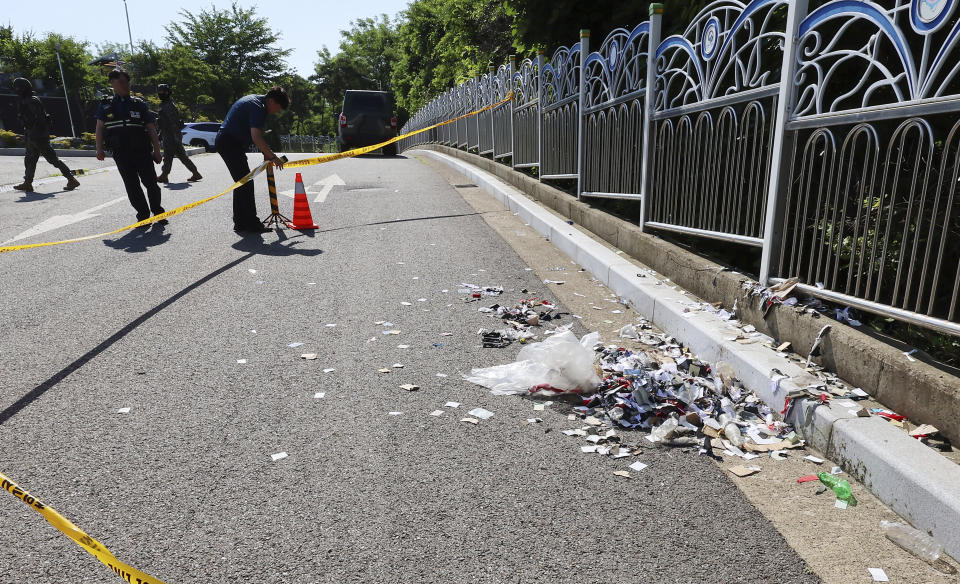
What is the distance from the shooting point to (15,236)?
7594mm

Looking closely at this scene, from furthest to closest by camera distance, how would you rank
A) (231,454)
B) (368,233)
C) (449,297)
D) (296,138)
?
1. (296,138)
2. (368,233)
3. (449,297)
4. (231,454)

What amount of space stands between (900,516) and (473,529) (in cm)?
167

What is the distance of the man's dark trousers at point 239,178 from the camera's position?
786 centimetres

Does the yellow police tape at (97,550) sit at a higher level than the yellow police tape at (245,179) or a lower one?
lower

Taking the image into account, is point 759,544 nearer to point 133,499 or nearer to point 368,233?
point 133,499

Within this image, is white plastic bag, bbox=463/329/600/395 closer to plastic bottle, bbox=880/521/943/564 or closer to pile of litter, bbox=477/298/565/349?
pile of litter, bbox=477/298/565/349

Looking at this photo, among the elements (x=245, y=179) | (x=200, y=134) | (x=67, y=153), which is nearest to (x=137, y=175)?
(x=245, y=179)

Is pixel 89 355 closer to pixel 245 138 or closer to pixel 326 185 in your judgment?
pixel 245 138

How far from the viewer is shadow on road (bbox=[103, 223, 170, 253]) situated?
7.06m

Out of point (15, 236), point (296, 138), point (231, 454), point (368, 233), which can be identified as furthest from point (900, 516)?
point (296, 138)

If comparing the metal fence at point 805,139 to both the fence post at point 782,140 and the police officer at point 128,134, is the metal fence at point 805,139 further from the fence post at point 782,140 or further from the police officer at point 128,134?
the police officer at point 128,134

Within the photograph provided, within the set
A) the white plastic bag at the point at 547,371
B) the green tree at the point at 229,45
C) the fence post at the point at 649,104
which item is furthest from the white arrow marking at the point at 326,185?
the green tree at the point at 229,45

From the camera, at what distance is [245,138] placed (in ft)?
26.0

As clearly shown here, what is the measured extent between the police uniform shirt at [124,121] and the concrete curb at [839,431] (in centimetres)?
630
